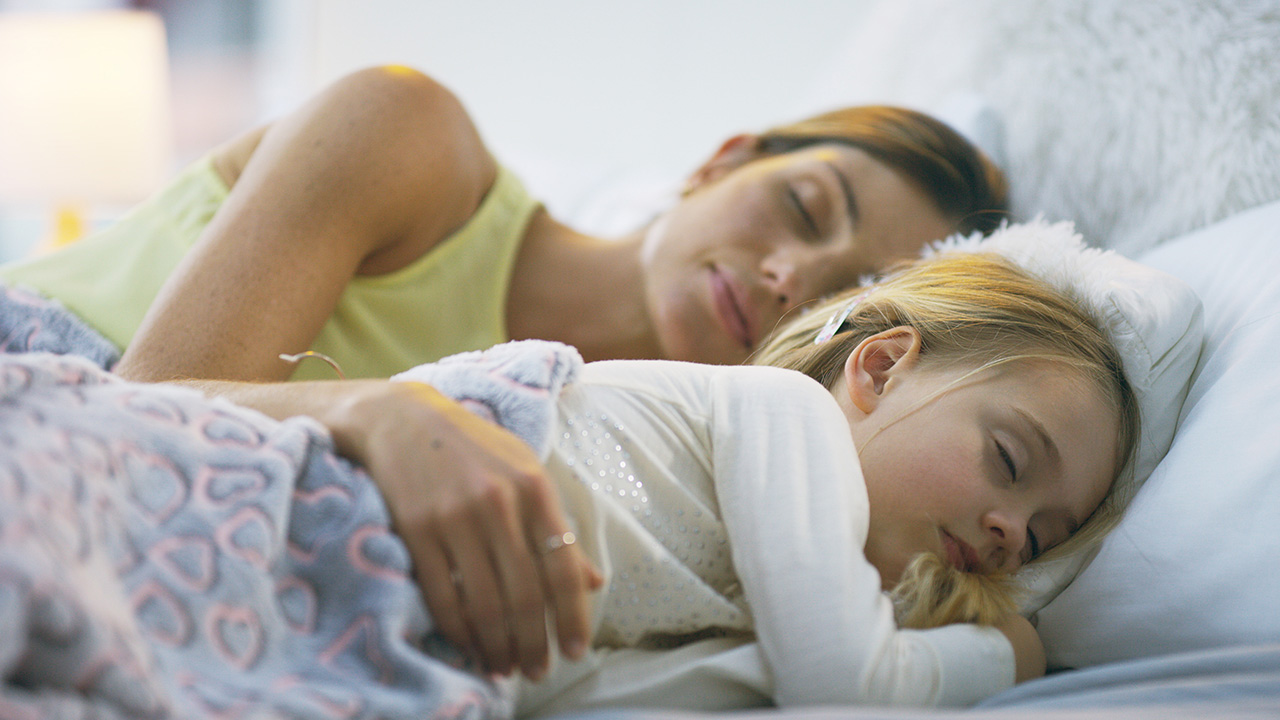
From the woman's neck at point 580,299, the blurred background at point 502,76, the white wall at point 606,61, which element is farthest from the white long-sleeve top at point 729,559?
the white wall at point 606,61

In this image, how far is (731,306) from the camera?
1200 millimetres

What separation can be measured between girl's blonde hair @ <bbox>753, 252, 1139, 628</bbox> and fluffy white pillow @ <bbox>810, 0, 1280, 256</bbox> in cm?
32

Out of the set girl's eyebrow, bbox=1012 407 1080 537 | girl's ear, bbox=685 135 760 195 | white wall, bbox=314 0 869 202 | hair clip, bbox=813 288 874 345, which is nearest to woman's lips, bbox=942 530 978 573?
girl's eyebrow, bbox=1012 407 1080 537

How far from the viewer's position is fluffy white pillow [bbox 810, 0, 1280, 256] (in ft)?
3.47

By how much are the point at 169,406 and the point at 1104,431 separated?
75 centimetres

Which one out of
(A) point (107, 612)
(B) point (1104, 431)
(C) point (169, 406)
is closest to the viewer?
(A) point (107, 612)

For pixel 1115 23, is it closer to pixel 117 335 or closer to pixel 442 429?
pixel 442 429

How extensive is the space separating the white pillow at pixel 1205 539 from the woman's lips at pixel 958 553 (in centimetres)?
10

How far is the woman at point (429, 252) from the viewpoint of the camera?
86 cm

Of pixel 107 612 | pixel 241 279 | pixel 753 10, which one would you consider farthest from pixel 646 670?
pixel 753 10

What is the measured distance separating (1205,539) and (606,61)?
7.00ft

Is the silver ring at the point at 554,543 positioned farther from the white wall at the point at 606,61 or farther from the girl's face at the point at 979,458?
→ the white wall at the point at 606,61

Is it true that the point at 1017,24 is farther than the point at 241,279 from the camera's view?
Yes

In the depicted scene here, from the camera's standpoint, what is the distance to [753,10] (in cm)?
231
